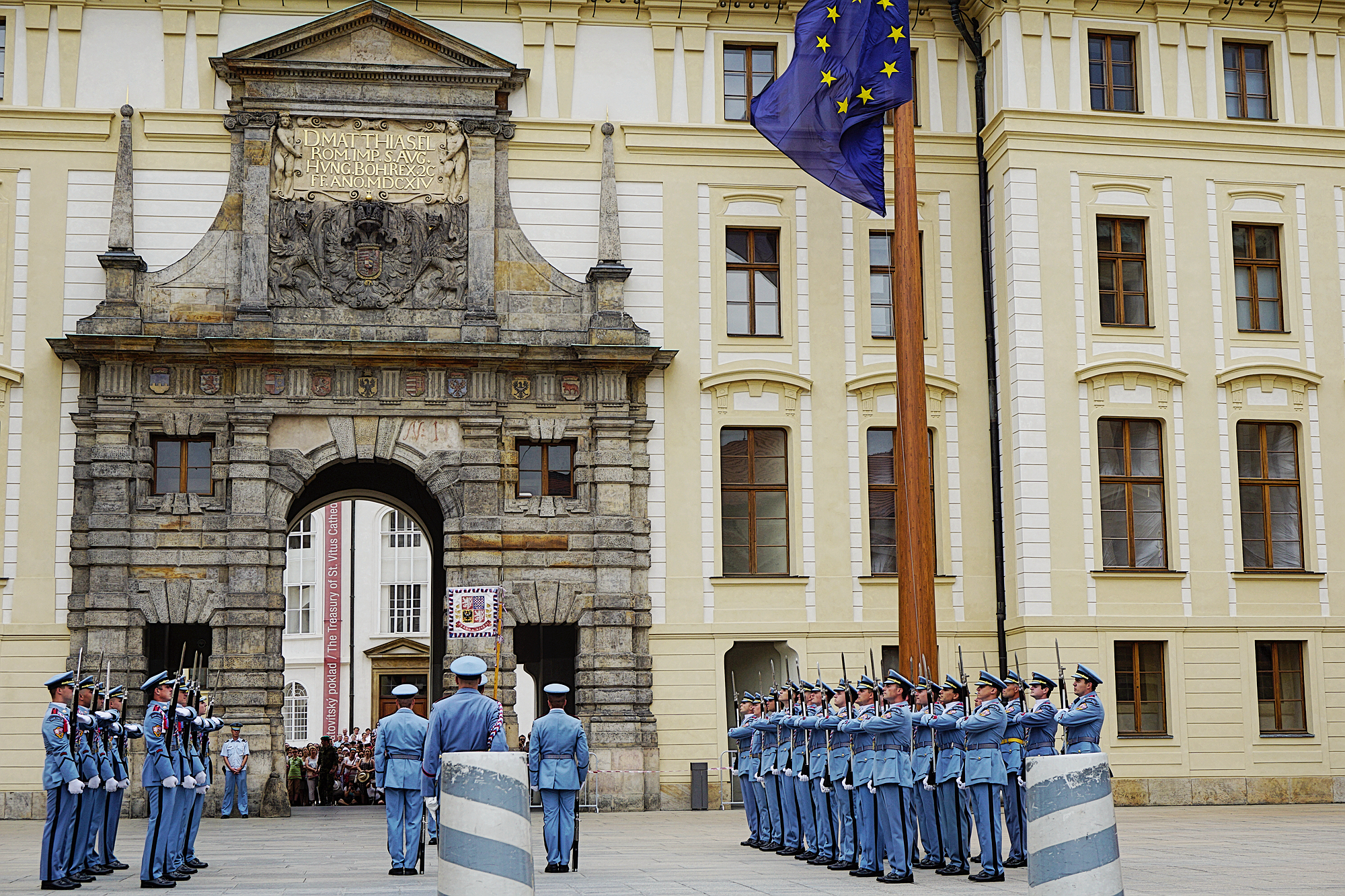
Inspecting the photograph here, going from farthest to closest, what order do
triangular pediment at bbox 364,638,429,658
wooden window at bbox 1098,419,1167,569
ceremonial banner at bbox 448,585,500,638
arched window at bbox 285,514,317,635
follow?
arched window at bbox 285,514,317,635 → triangular pediment at bbox 364,638,429,658 → wooden window at bbox 1098,419,1167,569 → ceremonial banner at bbox 448,585,500,638

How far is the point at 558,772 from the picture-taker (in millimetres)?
15891

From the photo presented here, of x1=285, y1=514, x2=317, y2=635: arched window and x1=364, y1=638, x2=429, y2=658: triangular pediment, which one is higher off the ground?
x1=285, y1=514, x2=317, y2=635: arched window

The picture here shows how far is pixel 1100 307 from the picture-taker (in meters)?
26.5

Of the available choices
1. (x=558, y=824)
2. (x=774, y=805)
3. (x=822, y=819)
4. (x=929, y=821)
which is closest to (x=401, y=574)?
(x=774, y=805)

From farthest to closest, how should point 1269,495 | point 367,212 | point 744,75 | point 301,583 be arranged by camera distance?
point 301,583
point 744,75
point 1269,495
point 367,212

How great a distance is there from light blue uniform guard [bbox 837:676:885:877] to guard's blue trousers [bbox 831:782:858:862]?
0.24 metres

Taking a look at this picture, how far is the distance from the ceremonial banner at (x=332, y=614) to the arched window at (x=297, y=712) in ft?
3.02

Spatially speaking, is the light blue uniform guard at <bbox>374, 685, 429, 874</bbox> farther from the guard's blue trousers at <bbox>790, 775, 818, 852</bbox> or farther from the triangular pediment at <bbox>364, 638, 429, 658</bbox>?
the triangular pediment at <bbox>364, 638, 429, 658</bbox>

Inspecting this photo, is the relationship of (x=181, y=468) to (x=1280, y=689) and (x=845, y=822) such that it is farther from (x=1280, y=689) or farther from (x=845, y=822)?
(x=1280, y=689)

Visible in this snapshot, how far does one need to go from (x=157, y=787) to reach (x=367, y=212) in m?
12.7

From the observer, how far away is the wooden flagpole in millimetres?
22844

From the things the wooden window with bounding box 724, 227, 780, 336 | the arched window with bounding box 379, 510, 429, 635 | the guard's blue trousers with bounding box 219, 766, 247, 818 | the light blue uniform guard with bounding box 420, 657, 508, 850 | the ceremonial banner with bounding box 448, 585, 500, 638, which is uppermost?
the wooden window with bounding box 724, 227, 780, 336

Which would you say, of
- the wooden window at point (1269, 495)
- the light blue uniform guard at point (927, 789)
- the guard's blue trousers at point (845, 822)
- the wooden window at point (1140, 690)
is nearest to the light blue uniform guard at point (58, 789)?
the guard's blue trousers at point (845, 822)

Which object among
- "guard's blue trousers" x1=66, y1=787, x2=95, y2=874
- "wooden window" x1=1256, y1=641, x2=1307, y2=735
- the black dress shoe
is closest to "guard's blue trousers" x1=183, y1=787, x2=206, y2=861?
"guard's blue trousers" x1=66, y1=787, x2=95, y2=874
